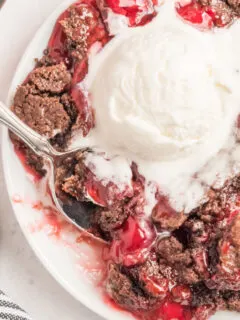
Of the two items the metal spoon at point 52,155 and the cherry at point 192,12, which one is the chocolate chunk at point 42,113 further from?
the cherry at point 192,12

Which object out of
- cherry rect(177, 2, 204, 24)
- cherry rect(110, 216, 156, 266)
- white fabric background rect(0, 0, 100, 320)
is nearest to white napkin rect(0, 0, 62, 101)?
white fabric background rect(0, 0, 100, 320)

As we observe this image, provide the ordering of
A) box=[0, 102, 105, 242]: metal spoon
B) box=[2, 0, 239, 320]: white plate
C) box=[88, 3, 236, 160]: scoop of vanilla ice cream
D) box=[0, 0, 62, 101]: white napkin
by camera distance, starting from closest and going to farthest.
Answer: box=[88, 3, 236, 160]: scoop of vanilla ice cream
box=[0, 102, 105, 242]: metal spoon
box=[2, 0, 239, 320]: white plate
box=[0, 0, 62, 101]: white napkin

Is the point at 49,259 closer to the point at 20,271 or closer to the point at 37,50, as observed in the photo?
the point at 20,271

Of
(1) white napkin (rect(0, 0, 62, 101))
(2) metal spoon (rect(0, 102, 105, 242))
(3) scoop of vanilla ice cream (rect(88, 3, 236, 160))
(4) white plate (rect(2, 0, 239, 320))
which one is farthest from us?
(1) white napkin (rect(0, 0, 62, 101))

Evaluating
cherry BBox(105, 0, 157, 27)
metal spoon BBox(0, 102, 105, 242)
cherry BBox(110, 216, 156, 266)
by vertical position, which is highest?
cherry BBox(105, 0, 157, 27)

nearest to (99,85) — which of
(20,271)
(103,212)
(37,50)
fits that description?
(37,50)

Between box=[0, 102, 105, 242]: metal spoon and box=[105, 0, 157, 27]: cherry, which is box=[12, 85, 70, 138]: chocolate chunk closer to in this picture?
box=[0, 102, 105, 242]: metal spoon
